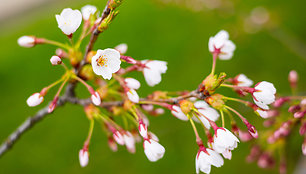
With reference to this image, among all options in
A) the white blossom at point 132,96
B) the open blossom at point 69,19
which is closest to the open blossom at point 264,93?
the white blossom at point 132,96

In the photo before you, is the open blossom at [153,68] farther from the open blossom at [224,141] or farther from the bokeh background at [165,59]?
the bokeh background at [165,59]

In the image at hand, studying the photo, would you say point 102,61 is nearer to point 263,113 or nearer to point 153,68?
point 153,68

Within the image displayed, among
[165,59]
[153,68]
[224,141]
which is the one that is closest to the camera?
[224,141]

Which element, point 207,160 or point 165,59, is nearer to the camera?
point 207,160

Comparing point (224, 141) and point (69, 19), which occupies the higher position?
point (69, 19)

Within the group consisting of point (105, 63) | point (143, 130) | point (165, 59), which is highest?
point (105, 63)

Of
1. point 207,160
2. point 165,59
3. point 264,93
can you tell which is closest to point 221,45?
point 264,93

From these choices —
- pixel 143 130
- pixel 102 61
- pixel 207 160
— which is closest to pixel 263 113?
pixel 207 160

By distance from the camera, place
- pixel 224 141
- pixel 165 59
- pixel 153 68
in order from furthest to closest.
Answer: pixel 165 59, pixel 153 68, pixel 224 141
